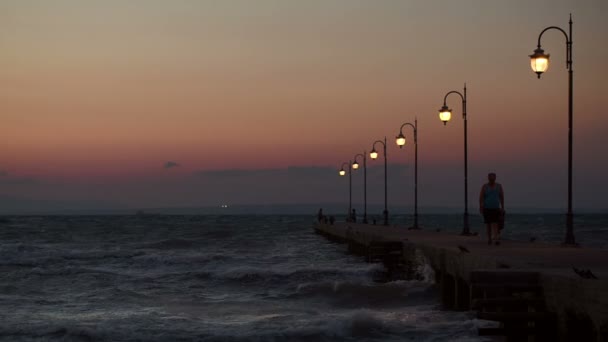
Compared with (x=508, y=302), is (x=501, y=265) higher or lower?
higher

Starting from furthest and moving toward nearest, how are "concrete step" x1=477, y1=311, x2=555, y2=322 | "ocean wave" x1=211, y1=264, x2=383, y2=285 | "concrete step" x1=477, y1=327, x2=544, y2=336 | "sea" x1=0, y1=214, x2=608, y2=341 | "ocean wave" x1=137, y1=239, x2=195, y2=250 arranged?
"ocean wave" x1=137, y1=239, x2=195, y2=250 → "ocean wave" x1=211, y1=264, x2=383, y2=285 → "sea" x1=0, y1=214, x2=608, y2=341 → "concrete step" x1=477, y1=327, x2=544, y2=336 → "concrete step" x1=477, y1=311, x2=555, y2=322

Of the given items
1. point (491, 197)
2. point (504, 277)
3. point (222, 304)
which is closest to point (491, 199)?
point (491, 197)

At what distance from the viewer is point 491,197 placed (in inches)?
802

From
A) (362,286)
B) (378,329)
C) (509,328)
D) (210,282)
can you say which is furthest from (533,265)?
(210,282)

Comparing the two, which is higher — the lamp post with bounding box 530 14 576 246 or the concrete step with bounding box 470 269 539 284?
the lamp post with bounding box 530 14 576 246

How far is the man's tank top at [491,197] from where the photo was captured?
66.7 ft

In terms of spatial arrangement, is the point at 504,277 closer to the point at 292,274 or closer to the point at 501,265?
the point at 501,265

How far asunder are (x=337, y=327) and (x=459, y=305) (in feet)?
9.14

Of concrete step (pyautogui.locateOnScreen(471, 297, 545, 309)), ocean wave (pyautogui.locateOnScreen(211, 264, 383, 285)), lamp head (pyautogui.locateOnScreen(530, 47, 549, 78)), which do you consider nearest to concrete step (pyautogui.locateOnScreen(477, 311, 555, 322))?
concrete step (pyautogui.locateOnScreen(471, 297, 545, 309))

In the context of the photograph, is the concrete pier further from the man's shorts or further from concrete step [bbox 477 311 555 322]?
the man's shorts

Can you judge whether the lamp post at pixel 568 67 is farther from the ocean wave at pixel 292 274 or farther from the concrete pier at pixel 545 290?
the ocean wave at pixel 292 274

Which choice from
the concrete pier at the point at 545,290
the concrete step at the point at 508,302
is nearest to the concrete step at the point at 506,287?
the concrete pier at the point at 545,290

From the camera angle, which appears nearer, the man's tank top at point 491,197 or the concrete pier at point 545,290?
the concrete pier at point 545,290

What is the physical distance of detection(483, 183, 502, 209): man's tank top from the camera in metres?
20.3
